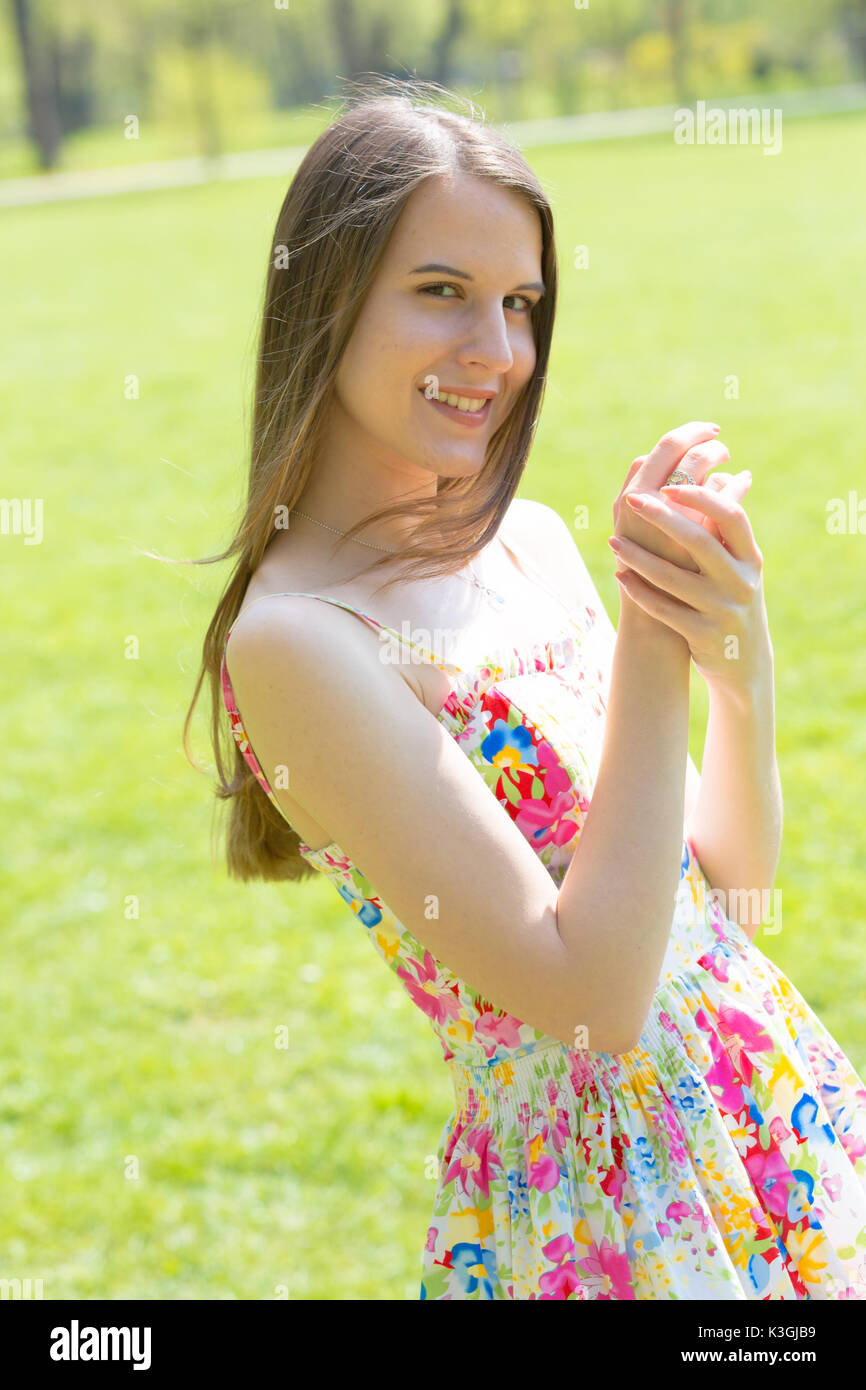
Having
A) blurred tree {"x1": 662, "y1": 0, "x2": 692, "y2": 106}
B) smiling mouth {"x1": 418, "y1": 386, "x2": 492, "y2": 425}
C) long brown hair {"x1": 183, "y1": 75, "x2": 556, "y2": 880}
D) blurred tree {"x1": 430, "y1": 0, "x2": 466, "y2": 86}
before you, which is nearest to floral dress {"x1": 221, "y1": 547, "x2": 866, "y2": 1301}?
long brown hair {"x1": 183, "y1": 75, "x2": 556, "y2": 880}

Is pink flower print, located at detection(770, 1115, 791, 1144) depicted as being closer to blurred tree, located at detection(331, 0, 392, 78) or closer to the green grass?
the green grass

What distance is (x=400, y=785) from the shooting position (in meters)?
1.54

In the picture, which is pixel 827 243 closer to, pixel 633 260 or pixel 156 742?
pixel 633 260

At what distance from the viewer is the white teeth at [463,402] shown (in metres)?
1.72

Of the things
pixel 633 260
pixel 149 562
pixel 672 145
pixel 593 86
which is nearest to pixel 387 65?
pixel 593 86

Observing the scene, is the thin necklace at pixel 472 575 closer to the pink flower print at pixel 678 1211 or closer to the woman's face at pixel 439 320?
the woman's face at pixel 439 320

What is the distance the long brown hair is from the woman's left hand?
320mm

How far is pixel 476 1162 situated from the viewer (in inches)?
70.1

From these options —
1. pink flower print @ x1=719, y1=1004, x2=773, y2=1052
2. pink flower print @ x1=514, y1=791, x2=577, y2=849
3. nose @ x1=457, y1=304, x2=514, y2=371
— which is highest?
nose @ x1=457, y1=304, x2=514, y2=371

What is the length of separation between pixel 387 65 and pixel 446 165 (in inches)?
1933

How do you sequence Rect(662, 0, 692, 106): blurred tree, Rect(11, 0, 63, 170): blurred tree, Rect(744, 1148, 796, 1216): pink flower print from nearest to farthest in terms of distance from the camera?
1. Rect(744, 1148, 796, 1216): pink flower print
2. Rect(11, 0, 63, 170): blurred tree
3. Rect(662, 0, 692, 106): blurred tree

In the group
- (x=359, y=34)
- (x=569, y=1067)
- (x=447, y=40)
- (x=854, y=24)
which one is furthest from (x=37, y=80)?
(x=569, y=1067)

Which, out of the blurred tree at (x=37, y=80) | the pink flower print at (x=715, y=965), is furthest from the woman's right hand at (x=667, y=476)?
the blurred tree at (x=37, y=80)

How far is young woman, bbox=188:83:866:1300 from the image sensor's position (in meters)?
1.55
